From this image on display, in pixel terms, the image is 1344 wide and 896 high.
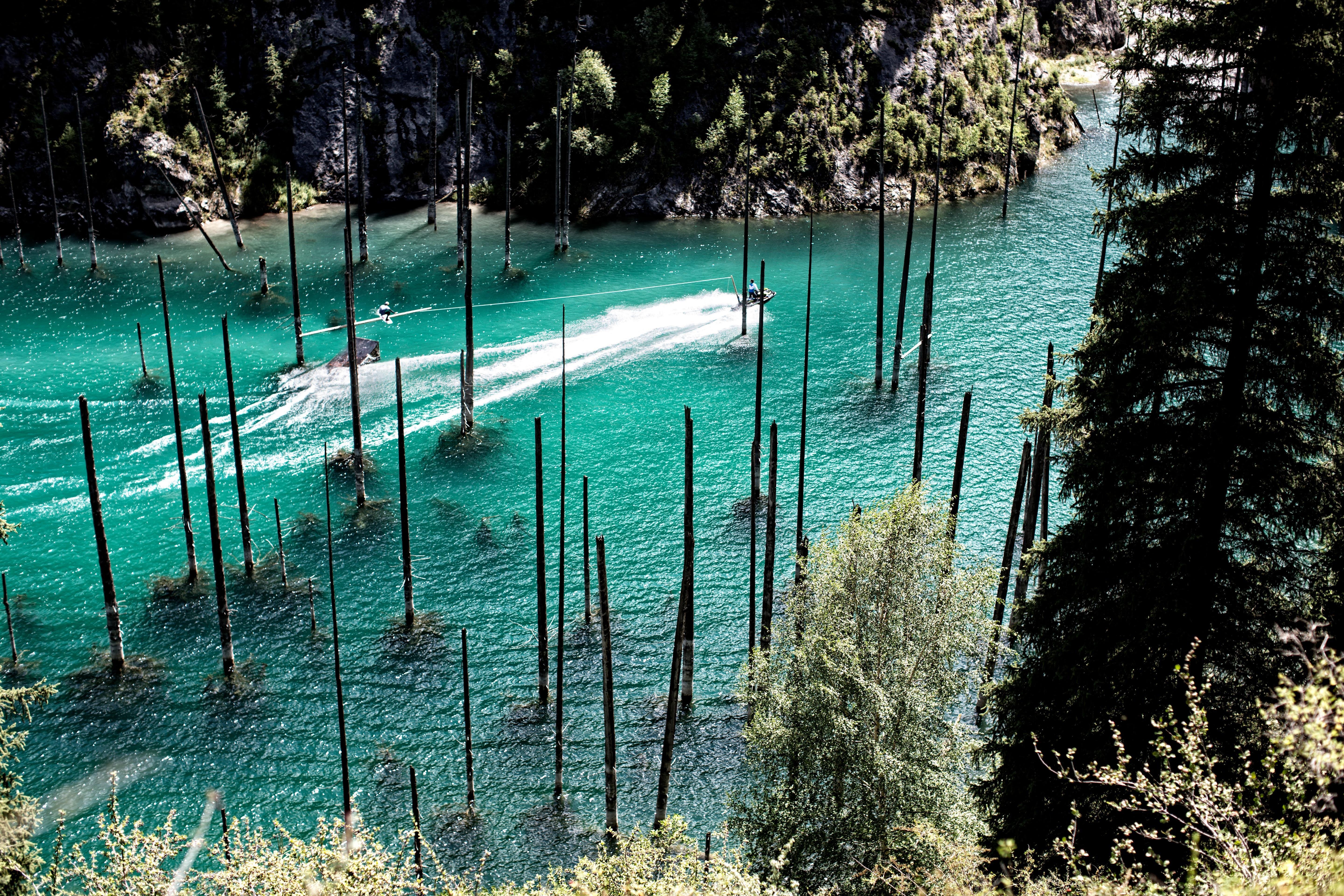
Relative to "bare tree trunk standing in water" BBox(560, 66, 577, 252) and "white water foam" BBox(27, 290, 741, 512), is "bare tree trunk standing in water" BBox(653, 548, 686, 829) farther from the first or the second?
"bare tree trunk standing in water" BBox(560, 66, 577, 252)

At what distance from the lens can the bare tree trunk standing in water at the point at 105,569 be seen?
50.7 m

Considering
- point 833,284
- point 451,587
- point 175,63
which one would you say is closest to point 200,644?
point 451,587

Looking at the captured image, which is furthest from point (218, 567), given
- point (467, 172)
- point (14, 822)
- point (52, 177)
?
point (52, 177)

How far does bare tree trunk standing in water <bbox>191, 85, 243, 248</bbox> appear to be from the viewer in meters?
106

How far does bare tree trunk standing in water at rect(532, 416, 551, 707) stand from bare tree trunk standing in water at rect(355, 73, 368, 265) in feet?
158

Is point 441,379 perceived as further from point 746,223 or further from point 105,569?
point 105,569

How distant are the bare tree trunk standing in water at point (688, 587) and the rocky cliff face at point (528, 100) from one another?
68176mm

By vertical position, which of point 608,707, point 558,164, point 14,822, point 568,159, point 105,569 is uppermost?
point 568,159

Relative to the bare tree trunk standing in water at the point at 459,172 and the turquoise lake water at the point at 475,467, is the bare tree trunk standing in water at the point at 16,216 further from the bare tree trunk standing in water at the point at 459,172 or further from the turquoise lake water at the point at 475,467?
the bare tree trunk standing in water at the point at 459,172

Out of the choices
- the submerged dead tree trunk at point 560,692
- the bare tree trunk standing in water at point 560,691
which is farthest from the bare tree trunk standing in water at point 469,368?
the submerged dead tree trunk at point 560,692

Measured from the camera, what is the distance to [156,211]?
113125 mm

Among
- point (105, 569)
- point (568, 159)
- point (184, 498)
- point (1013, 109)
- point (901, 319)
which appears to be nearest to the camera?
point (105, 569)

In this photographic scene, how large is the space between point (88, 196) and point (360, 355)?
119 feet

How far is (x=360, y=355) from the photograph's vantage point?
290 feet
